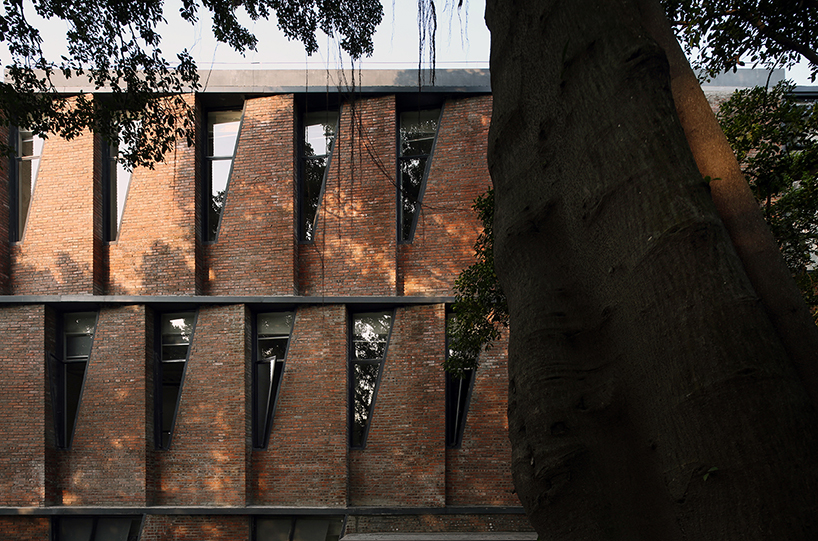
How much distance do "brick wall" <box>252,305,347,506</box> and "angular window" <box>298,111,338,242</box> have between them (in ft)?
6.63

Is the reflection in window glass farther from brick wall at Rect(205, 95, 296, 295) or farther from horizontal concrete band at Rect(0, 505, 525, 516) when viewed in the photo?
horizontal concrete band at Rect(0, 505, 525, 516)

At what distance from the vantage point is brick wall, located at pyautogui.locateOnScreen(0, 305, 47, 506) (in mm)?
11133

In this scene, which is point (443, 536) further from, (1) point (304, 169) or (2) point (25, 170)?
(2) point (25, 170)

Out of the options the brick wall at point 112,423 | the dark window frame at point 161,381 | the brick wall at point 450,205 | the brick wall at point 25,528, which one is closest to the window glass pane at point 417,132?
the brick wall at point 450,205

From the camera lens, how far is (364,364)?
11844 mm

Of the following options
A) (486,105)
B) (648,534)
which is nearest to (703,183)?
(648,534)

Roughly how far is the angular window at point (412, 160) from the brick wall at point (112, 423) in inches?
223

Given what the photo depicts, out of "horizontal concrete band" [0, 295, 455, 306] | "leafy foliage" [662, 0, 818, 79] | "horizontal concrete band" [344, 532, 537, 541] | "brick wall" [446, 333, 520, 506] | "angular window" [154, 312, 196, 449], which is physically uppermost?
"leafy foliage" [662, 0, 818, 79]

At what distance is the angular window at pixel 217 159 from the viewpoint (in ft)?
40.8

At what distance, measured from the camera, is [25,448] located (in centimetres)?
1125

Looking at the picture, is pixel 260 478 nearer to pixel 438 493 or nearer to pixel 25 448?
pixel 438 493

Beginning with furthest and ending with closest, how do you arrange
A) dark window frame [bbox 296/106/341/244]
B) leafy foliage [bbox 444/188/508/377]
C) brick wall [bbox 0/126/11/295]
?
dark window frame [bbox 296/106/341/244] < brick wall [bbox 0/126/11/295] < leafy foliage [bbox 444/188/508/377]

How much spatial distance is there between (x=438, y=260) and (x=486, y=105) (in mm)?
3451

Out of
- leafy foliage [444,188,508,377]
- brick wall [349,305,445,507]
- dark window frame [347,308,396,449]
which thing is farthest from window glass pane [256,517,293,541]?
leafy foliage [444,188,508,377]
